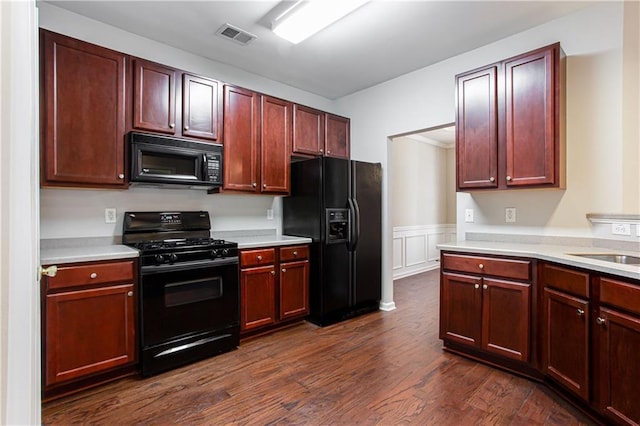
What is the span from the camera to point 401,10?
2.50 meters

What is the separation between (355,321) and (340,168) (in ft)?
5.53

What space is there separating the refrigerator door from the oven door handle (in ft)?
4.77

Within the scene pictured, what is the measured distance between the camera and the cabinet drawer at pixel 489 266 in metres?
2.33


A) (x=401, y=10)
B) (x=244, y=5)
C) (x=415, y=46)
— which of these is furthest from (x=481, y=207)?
(x=244, y=5)

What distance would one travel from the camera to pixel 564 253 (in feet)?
7.29

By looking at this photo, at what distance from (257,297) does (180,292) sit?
0.74 meters

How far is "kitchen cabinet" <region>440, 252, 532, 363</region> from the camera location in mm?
2328

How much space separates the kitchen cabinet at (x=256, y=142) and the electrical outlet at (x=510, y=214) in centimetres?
218

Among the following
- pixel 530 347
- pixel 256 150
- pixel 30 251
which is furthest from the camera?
pixel 256 150

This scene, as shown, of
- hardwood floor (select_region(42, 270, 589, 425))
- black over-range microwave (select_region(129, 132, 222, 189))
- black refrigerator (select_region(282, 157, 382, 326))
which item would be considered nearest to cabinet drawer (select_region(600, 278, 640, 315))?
hardwood floor (select_region(42, 270, 589, 425))

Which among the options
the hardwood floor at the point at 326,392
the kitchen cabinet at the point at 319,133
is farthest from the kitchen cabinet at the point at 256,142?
the hardwood floor at the point at 326,392

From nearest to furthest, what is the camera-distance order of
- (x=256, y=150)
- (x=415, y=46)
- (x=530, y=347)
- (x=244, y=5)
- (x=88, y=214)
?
1. (x=530, y=347)
2. (x=244, y=5)
3. (x=88, y=214)
4. (x=415, y=46)
5. (x=256, y=150)

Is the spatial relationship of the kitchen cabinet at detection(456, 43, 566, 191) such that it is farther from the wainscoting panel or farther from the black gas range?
the wainscoting panel

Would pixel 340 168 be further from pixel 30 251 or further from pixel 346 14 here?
pixel 30 251
